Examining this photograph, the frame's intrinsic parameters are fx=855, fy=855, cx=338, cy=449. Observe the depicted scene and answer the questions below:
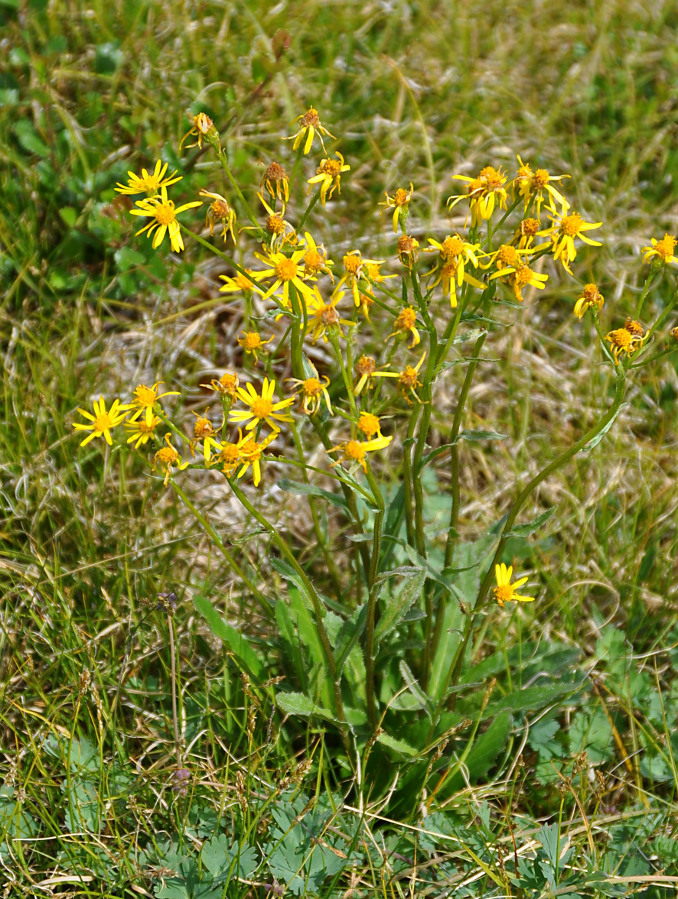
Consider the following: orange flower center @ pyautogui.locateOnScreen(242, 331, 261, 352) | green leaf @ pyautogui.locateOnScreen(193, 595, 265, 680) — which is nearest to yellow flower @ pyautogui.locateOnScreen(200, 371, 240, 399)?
orange flower center @ pyautogui.locateOnScreen(242, 331, 261, 352)

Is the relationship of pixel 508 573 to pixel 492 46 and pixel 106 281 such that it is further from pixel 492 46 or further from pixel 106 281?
pixel 492 46

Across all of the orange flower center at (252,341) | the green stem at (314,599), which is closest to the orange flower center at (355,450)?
the green stem at (314,599)

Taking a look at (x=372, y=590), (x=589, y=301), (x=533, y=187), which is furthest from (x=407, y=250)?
(x=372, y=590)

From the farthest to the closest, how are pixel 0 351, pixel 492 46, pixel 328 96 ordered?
pixel 492 46
pixel 328 96
pixel 0 351

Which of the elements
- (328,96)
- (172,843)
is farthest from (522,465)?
(328,96)

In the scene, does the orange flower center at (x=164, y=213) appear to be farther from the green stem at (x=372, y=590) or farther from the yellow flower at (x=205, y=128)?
the green stem at (x=372, y=590)

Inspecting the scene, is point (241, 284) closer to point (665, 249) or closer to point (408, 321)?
point (408, 321)
